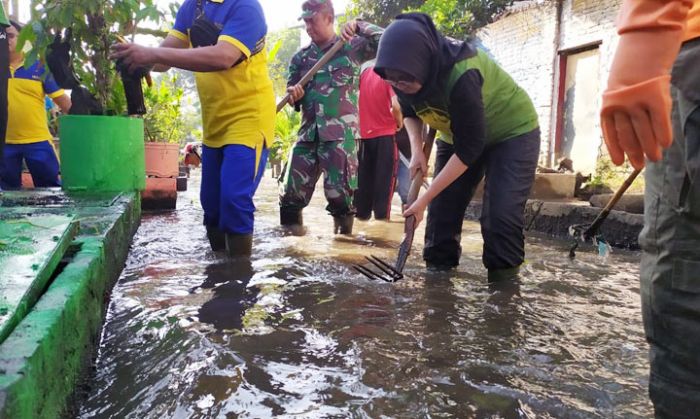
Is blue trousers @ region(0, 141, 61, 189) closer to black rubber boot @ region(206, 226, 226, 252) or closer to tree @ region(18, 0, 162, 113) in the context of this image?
tree @ region(18, 0, 162, 113)

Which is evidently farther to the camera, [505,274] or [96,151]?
[96,151]

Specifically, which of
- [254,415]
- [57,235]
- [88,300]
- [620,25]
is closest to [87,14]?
[57,235]

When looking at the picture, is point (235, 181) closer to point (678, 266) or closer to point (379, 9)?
point (678, 266)

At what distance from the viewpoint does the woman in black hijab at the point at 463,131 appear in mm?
2375

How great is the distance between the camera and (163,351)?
1.76 metres

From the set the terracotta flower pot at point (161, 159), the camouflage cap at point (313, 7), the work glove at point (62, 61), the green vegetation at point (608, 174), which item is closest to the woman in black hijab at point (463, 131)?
the camouflage cap at point (313, 7)

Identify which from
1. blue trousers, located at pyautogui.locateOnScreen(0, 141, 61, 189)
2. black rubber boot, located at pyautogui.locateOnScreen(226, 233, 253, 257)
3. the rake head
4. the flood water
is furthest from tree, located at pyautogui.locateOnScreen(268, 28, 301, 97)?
the flood water

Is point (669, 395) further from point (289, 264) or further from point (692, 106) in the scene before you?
point (289, 264)

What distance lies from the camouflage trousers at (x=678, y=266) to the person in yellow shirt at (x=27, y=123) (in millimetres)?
4801

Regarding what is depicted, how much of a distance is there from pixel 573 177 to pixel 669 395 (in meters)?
6.01

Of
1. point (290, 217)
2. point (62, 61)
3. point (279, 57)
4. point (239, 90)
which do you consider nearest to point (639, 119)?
point (239, 90)

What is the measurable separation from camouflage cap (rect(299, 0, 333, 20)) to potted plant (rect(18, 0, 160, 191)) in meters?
1.13

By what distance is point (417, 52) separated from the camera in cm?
231

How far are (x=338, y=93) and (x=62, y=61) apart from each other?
2.02 metres
